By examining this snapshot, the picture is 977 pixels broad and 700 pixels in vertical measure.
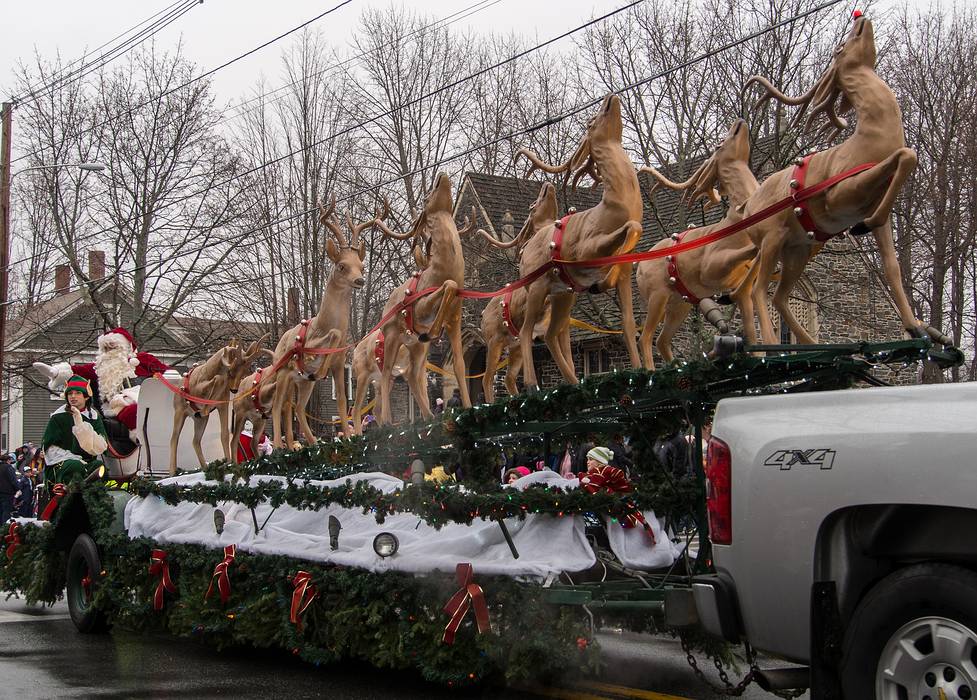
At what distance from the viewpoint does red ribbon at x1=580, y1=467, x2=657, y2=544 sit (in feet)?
21.7

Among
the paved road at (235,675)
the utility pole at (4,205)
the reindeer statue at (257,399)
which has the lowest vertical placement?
the paved road at (235,675)

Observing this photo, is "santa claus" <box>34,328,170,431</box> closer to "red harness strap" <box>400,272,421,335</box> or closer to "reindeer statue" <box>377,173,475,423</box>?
"reindeer statue" <box>377,173,475,423</box>

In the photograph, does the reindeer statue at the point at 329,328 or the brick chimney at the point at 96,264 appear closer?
the reindeer statue at the point at 329,328

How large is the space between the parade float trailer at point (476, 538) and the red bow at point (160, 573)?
0.01 m

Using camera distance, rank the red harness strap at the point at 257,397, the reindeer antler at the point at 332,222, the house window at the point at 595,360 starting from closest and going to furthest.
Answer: the reindeer antler at the point at 332,222 → the red harness strap at the point at 257,397 → the house window at the point at 595,360

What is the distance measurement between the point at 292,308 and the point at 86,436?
21483 millimetres

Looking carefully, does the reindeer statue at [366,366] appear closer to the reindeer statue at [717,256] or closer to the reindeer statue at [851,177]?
the reindeer statue at [717,256]

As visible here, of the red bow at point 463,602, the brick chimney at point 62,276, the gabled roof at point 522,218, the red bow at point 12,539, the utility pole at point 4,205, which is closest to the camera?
the red bow at point 463,602

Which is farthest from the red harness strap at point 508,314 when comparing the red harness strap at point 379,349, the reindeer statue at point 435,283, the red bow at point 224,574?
the red bow at point 224,574

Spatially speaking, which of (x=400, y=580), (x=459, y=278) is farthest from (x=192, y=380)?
(x=400, y=580)

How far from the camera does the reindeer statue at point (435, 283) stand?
445 inches

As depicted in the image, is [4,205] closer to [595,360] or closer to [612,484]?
[595,360]

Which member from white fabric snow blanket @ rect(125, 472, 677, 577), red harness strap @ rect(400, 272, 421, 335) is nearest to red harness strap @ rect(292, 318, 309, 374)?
red harness strap @ rect(400, 272, 421, 335)

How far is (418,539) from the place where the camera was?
747cm
